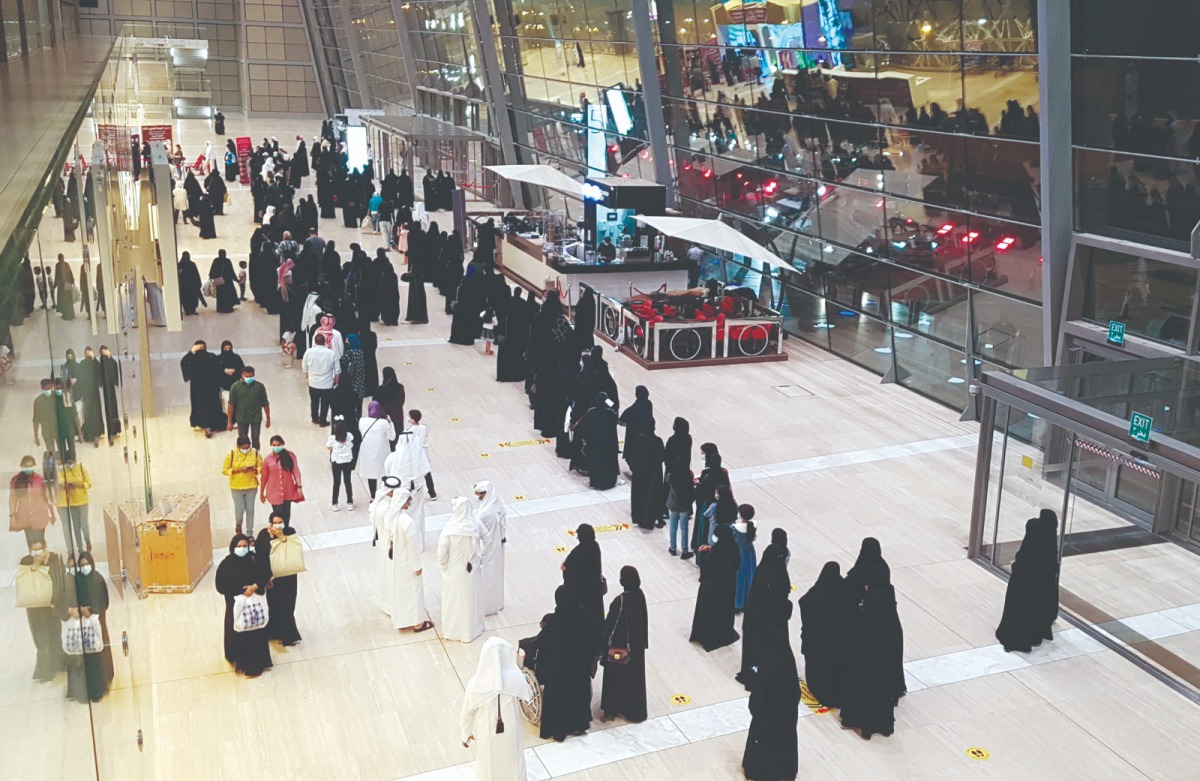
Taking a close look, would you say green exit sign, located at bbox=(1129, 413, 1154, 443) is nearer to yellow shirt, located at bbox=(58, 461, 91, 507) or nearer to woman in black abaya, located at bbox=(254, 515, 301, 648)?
woman in black abaya, located at bbox=(254, 515, 301, 648)

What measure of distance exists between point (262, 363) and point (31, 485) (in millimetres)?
17311

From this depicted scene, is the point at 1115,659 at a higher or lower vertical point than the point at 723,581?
lower

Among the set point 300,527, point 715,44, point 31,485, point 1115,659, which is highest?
point 715,44

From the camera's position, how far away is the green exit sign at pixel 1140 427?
965 centimetres

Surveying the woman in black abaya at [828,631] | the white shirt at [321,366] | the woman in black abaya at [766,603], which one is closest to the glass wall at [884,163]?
the woman in black abaya at [828,631]

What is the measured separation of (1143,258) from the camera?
511 inches

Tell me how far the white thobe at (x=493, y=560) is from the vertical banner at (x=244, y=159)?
110 feet

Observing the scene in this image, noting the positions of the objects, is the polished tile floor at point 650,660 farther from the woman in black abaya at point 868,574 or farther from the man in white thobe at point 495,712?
the woman in black abaya at point 868,574

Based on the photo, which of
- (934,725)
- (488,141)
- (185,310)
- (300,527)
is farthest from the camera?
(488,141)

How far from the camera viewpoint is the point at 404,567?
923 centimetres

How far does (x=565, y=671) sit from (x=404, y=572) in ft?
6.70

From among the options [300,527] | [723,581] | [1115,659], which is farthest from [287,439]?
[1115,659]

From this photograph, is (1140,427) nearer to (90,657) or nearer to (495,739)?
(495,739)

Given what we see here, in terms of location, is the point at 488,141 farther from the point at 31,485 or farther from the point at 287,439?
the point at 31,485
